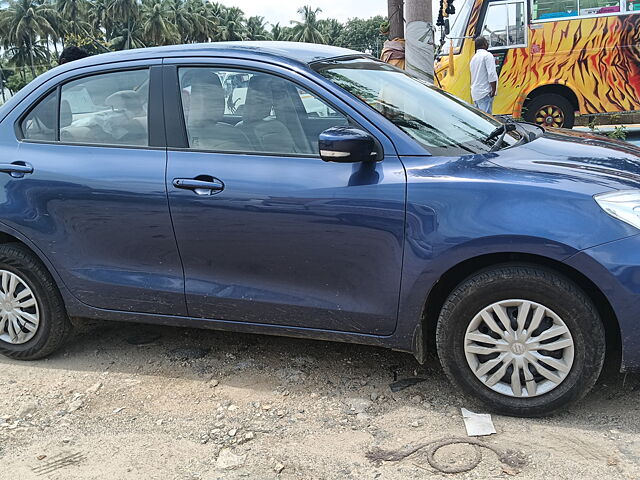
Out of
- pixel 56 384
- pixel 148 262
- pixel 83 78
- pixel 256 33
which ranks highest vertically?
pixel 256 33

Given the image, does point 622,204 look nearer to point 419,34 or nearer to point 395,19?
point 419,34

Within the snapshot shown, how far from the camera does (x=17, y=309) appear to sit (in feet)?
12.6

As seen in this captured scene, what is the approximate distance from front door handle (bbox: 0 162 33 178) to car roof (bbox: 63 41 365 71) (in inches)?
25.8

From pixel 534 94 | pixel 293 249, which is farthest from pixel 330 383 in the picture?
pixel 534 94

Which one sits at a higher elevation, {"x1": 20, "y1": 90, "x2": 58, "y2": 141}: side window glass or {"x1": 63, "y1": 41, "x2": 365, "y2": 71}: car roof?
{"x1": 63, "y1": 41, "x2": 365, "y2": 71}: car roof

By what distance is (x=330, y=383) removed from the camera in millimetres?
3463

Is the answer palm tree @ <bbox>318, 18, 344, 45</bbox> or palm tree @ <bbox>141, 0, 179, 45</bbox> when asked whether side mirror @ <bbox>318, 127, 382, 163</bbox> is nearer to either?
palm tree @ <bbox>141, 0, 179, 45</bbox>

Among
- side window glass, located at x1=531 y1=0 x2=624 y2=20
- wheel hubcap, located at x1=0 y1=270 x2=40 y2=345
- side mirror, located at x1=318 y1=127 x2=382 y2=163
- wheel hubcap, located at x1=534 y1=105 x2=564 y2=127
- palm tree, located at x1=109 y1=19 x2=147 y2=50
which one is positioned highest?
palm tree, located at x1=109 y1=19 x2=147 y2=50

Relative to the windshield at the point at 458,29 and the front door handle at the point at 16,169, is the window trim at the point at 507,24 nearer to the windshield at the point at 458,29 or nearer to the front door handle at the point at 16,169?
the windshield at the point at 458,29

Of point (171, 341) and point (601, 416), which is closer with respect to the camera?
point (601, 416)

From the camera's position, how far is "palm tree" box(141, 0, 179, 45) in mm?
69688

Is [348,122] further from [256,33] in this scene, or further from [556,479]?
[256,33]

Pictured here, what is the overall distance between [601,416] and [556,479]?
58 cm

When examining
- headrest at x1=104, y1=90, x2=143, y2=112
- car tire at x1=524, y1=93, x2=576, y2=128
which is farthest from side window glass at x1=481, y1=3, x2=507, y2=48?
headrest at x1=104, y1=90, x2=143, y2=112
